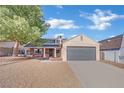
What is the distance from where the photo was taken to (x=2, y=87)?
34.3ft

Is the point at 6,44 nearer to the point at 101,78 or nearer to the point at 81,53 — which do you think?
the point at 81,53

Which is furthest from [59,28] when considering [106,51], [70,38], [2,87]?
[2,87]

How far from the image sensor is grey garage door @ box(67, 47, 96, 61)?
105 feet

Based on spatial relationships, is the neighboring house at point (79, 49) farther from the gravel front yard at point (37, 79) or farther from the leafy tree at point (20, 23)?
the gravel front yard at point (37, 79)

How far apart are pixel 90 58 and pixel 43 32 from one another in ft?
23.4

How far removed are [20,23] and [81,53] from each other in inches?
385

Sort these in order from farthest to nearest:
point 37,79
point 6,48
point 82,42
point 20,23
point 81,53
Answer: point 6,48 → point 82,42 → point 81,53 → point 20,23 → point 37,79

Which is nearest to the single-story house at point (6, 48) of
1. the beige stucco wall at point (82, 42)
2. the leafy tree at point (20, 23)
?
the leafy tree at point (20, 23)

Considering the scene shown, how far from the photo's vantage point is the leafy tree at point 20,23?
2620cm

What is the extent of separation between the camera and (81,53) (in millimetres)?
32156

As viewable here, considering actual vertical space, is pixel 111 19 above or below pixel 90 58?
above

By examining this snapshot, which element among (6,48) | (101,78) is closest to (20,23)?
(101,78)
